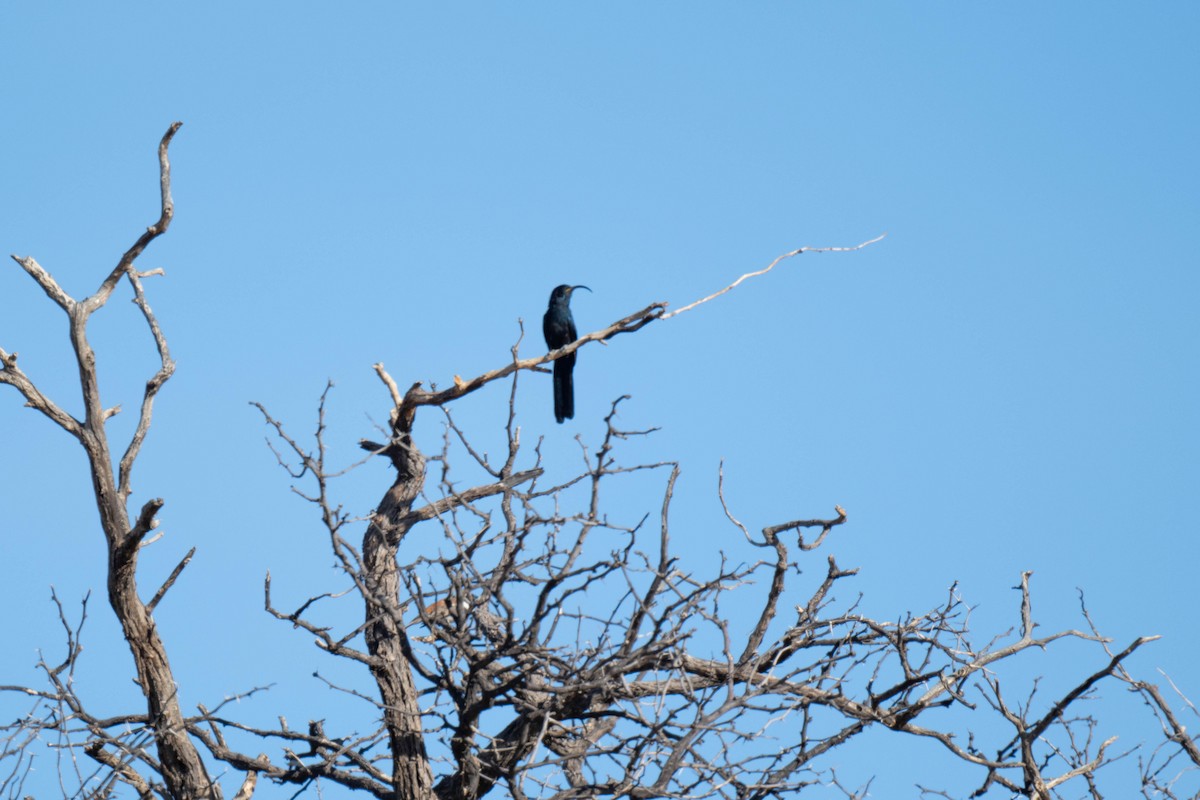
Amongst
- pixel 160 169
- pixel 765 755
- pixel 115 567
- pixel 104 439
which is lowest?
pixel 765 755

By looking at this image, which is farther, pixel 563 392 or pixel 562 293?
pixel 562 293

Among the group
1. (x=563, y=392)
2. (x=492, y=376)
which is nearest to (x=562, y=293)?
(x=563, y=392)

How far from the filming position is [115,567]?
510 centimetres

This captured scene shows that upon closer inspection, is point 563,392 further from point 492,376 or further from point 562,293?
point 492,376

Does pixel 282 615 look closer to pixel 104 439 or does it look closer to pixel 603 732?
pixel 104 439

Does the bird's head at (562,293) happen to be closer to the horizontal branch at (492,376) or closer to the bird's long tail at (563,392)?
the bird's long tail at (563,392)

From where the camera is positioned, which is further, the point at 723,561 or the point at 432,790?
the point at 432,790

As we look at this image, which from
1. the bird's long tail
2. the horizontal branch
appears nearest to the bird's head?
the bird's long tail

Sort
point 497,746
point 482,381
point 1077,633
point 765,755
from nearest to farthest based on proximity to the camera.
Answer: point 765,755 < point 497,746 < point 1077,633 < point 482,381

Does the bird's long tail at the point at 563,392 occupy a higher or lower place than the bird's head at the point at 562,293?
lower

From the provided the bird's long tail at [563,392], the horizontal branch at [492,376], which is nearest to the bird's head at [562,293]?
the bird's long tail at [563,392]

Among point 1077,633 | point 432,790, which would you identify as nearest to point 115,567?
point 432,790

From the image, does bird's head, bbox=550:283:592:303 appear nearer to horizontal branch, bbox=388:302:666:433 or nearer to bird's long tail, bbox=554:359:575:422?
bird's long tail, bbox=554:359:575:422

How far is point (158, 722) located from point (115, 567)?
2.06ft
